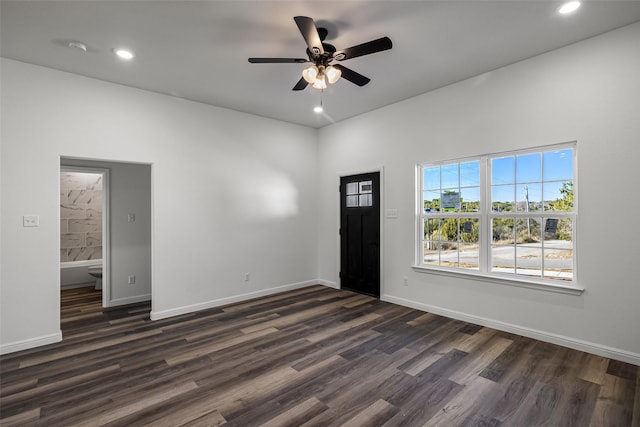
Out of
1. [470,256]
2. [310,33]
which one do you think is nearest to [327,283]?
[470,256]

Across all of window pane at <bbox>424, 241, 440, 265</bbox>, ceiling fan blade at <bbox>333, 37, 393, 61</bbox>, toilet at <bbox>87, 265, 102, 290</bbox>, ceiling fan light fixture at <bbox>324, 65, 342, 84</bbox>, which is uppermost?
ceiling fan blade at <bbox>333, 37, 393, 61</bbox>

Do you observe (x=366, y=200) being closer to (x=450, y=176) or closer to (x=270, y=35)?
(x=450, y=176)

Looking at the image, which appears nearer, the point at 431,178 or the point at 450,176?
the point at 450,176

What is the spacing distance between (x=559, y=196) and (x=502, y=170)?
2.10 feet

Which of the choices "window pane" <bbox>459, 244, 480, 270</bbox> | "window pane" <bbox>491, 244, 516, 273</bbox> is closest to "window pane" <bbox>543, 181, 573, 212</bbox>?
"window pane" <bbox>491, 244, 516, 273</bbox>

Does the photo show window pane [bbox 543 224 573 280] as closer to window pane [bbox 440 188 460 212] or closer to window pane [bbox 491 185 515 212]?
window pane [bbox 491 185 515 212]

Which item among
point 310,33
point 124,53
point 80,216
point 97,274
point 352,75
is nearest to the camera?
point 310,33

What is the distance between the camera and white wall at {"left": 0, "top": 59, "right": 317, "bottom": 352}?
10.6ft

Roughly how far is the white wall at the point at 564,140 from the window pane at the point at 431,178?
7.4 inches

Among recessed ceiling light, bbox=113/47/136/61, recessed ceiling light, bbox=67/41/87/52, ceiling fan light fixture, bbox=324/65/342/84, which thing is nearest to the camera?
ceiling fan light fixture, bbox=324/65/342/84

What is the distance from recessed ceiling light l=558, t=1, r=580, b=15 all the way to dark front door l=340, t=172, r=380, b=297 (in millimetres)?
2832

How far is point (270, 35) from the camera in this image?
9.38 ft

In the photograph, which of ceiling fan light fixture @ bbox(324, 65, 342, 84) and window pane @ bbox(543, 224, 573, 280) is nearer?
ceiling fan light fixture @ bbox(324, 65, 342, 84)

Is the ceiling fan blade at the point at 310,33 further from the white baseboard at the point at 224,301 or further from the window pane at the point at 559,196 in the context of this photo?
the white baseboard at the point at 224,301
